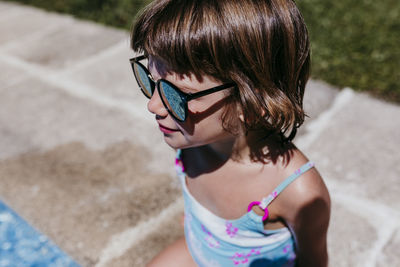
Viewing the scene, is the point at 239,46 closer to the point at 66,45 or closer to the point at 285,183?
the point at 285,183

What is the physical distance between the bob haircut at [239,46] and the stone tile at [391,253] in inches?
45.9

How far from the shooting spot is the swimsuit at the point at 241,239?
1.53 metres

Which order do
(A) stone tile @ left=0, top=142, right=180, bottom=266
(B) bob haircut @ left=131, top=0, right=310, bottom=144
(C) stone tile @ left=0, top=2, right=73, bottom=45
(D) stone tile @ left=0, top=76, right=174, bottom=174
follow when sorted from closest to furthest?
(B) bob haircut @ left=131, top=0, right=310, bottom=144, (A) stone tile @ left=0, top=142, right=180, bottom=266, (D) stone tile @ left=0, top=76, right=174, bottom=174, (C) stone tile @ left=0, top=2, right=73, bottom=45

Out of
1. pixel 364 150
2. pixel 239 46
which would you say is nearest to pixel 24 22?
pixel 364 150

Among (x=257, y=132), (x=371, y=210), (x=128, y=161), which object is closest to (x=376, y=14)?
(x=371, y=210)

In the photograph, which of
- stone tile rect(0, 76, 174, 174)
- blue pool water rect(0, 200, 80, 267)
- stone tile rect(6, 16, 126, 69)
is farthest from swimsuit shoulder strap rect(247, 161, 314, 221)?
stone tile rect(6, 16, 126, 69)

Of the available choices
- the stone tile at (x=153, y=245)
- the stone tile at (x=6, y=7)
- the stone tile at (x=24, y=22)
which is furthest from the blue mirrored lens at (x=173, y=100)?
the stone tile at (x=6, y=7)

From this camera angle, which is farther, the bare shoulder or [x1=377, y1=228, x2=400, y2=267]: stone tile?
[x1=377, y1=228, x2=400, y2=267]: stone tile

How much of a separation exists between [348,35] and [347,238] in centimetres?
274

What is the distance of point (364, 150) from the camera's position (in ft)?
9.09

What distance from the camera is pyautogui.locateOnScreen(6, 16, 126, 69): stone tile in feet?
A: 14.3

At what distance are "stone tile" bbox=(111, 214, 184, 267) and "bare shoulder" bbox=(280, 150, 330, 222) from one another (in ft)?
3.44

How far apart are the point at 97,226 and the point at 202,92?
1.48m

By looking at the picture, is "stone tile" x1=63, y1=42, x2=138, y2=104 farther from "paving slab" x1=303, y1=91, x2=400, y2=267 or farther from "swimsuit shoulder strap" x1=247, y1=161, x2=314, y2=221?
"swimsuit shoulder strap" x1=247, y1=161, x2=314, y2=221
